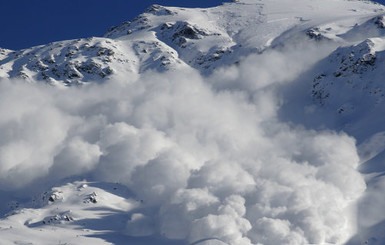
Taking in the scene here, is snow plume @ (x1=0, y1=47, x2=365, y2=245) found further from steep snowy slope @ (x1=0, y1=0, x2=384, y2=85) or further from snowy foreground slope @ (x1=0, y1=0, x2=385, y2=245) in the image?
steep snowy slope @ (x1=0, y1=0, x2=384, y2=85)

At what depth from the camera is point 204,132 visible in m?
100

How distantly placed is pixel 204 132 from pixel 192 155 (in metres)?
13.0

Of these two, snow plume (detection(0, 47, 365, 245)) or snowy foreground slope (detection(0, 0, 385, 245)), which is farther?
snowy foreground slope (detection(0, 0, 385, 245))

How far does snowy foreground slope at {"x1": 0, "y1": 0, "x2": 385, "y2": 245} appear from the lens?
65.6 meters

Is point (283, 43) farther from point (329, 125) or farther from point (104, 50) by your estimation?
point (104, 50)

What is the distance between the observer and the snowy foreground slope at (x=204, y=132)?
65.6 metres

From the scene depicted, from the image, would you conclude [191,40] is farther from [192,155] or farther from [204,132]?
[192,155]

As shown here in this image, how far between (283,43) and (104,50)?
4879 centimetres

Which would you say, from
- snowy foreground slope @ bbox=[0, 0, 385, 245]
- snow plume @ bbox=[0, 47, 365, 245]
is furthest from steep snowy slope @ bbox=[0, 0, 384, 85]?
snow plume @ bbox=[0, 47, 365, 245]

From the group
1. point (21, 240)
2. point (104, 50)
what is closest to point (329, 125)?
point (21, 240)

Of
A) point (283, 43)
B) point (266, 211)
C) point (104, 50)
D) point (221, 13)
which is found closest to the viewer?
point (266, 211)

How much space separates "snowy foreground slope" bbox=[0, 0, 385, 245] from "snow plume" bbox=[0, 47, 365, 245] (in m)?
0.25

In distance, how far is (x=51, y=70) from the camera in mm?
134750

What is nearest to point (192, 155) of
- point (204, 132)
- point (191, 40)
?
point (204, 132)
